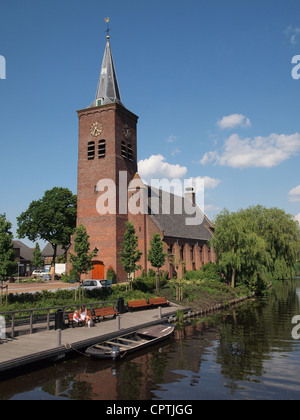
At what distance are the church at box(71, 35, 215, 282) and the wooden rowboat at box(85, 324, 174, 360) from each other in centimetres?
1860

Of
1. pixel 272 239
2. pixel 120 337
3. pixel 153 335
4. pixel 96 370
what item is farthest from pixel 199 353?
pixel 272 239

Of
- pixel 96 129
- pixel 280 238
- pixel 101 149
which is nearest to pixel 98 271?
pixel 101 149

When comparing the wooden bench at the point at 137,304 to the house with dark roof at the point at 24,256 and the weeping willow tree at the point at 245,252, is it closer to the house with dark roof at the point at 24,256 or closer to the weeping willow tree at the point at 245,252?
the weeping willow tree at the point at 245,252

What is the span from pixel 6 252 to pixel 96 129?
2273 centimetres

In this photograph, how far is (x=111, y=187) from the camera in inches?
1497

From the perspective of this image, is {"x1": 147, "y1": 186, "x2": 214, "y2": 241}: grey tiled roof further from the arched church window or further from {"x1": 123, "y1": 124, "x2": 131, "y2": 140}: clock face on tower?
{"x1": 123, "y1": 124, "x2": 131, "y2": 140}: clock face on tower

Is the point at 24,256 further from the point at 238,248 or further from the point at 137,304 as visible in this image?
the point at 137,304

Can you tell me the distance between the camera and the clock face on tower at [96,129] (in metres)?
39.7

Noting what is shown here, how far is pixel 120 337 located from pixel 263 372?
259 inches

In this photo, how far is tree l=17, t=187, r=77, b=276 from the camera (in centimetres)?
5056

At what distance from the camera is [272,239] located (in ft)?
151

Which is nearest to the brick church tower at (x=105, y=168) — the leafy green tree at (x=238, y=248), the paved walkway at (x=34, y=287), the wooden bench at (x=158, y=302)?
the paved walkway at (x=34, y=287)

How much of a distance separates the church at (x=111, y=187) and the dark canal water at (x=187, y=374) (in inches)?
786
